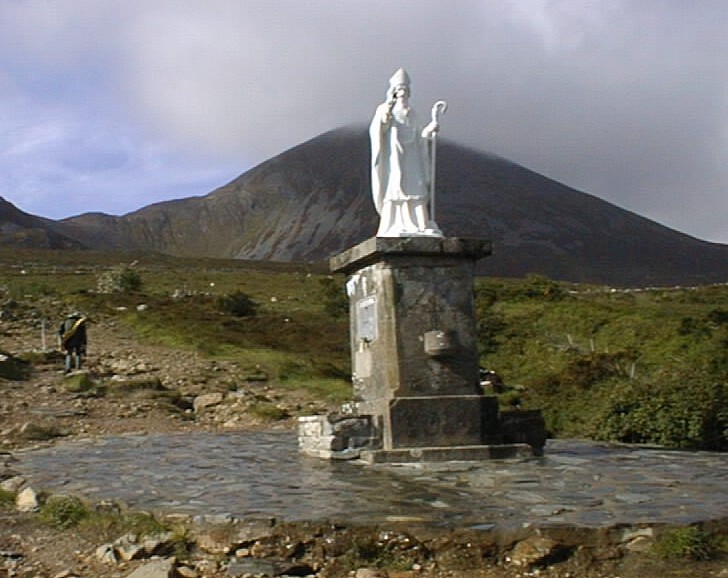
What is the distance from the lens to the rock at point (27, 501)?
26.3ft

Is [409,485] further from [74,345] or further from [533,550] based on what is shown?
[74,345]

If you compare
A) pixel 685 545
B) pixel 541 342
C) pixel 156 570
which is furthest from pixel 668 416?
pixel 541 342

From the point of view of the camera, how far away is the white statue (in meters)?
11.0

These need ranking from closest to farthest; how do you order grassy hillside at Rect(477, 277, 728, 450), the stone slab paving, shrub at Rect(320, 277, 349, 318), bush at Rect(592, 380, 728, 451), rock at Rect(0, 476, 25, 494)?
the stone slab paving < rock at Rect(0, 476, 25, 494) < bush at Rect(592, 380, 728, 451) < grassy hillside at Rect(477, 277, 728, 450) < shrub at Rect(320, 277, 349, 318)

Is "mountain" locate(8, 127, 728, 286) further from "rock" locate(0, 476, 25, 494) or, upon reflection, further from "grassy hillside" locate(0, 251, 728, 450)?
"rock" locate(0, 476, 25, 494)

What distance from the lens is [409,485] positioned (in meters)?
8.30

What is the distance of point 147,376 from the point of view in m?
22.4

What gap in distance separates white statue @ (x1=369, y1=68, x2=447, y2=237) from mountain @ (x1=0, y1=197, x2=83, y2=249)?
376ft

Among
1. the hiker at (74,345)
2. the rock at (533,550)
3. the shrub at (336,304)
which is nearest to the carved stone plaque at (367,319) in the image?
the rock at (533,550)

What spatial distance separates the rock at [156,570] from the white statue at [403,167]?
5.56 m

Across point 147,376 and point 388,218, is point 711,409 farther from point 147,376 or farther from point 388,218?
point 147,376

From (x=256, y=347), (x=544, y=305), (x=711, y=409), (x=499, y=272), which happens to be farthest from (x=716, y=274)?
(x=711, y=409)

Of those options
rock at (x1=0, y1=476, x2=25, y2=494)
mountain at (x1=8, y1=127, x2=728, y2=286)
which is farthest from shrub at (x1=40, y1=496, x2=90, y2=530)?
mountain at (x1=8, y1=127, x2=728, y2=286)

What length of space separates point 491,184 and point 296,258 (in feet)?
164
